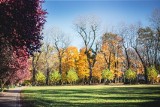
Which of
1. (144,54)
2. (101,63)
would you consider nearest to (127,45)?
(144,54)

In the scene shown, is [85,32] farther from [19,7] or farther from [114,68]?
[19,7]

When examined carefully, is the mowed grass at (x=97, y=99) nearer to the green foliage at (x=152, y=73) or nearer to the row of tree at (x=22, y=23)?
the row of tree at (x=22, y=23)

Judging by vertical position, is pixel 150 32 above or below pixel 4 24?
above

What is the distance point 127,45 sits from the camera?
81.1 m

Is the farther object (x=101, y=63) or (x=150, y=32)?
(x=101, y=63)

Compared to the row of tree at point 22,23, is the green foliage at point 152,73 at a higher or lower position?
lower

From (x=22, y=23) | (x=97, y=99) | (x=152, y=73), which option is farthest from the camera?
(x=152, y=73)

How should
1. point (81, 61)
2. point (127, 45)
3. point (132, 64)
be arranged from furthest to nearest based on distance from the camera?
point (132, 64) → point (81, 61) → point (127, 45)

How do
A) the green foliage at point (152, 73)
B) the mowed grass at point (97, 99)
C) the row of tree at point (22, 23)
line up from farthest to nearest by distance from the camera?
1. the green foliage at point (152, 73)
2. the mowed grass at point (97, 99)
3. the row of tree at point (22, 23)

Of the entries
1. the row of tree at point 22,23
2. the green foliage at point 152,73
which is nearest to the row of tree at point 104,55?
the green foliage at point 152,73

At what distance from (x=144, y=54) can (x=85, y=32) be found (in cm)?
2105

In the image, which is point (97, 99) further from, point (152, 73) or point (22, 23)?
point (152, 73)

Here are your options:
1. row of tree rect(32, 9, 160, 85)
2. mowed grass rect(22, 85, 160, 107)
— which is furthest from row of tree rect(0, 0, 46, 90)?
row of tree rect(32, 9, 160, 85)

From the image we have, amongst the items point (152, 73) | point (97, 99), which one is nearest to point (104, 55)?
point (152, 73)
